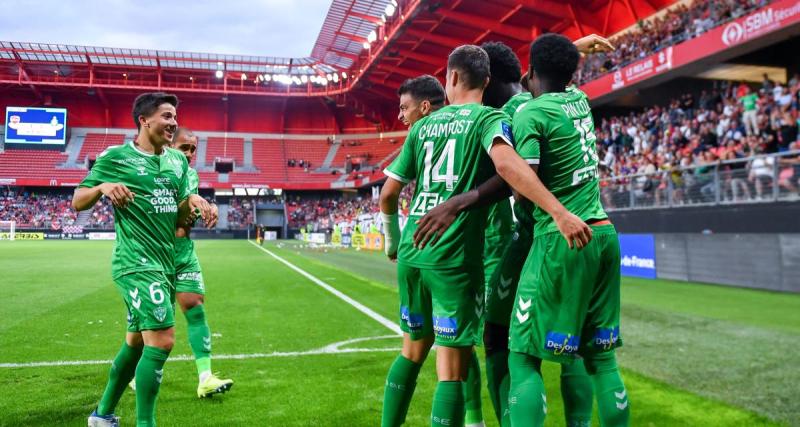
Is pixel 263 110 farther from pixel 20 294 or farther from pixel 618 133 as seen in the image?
pixel 20 294

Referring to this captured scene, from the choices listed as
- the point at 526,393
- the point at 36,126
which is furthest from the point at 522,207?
the point at 36,126

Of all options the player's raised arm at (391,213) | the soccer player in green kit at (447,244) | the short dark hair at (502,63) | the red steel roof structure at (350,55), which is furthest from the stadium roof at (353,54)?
the player's raised arm at (391,213)

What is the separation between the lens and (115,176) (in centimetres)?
389

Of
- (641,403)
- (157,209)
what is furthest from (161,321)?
(641,403)

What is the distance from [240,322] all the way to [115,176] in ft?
16.2

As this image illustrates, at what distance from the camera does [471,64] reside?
121 inches

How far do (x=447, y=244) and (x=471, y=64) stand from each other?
3.21 feet

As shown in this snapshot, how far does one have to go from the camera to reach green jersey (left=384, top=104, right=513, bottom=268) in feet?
9.82

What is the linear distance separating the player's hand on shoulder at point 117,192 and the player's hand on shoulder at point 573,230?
2.65 metres

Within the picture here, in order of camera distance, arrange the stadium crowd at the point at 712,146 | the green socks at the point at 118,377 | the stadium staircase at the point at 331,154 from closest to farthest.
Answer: the green socks at the point at 118,377
the stadium crowd at the point at 712,146
the stadium staircase at the point at 331,154

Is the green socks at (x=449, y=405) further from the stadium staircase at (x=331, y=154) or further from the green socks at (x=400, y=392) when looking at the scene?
the stadium staircase at (x=331, y=154)

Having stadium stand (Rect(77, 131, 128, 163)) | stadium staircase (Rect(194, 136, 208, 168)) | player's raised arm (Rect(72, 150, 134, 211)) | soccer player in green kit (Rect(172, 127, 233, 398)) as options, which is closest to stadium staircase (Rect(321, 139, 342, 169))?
stadium staircase (Rect(194, 136, 208, 168))

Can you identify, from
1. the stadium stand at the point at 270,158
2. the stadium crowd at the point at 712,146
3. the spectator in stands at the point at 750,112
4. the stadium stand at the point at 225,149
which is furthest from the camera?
the stadium stand at the point at 225,149

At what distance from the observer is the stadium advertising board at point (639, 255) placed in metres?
14.7
